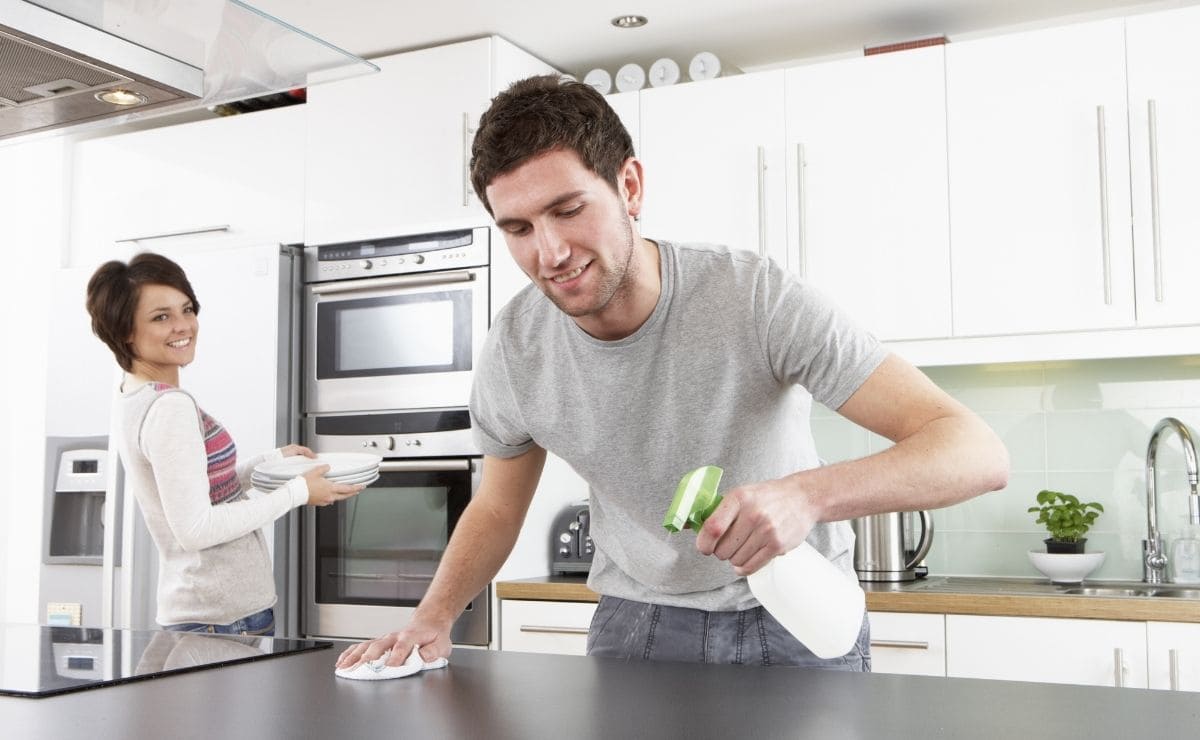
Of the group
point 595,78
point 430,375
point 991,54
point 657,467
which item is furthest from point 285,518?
point 991,54

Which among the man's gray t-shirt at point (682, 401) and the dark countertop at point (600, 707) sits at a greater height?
the man's gray t-shirt at point (682, 401)

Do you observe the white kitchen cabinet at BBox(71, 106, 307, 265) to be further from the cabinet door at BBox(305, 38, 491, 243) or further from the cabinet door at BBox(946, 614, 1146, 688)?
the cabinet door at BBox(946, 614, 1146, 688)

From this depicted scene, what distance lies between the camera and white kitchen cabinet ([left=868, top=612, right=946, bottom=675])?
250cm

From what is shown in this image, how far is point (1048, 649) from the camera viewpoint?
94.3 inches

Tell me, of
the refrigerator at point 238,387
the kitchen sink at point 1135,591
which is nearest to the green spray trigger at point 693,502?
the kitchen sink at point 1135,591

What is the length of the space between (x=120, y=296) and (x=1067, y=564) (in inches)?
87.2

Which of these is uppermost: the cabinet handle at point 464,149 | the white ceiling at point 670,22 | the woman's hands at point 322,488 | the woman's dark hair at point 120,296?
the white ceiling at point 670,22

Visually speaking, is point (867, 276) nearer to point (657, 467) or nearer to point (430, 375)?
point (430, 375)

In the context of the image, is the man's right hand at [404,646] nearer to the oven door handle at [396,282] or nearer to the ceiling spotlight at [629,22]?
the oven door handle at [396,282]

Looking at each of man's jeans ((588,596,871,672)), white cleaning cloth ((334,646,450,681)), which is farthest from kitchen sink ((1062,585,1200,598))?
white cleaning cloth ((334,646,450,681))

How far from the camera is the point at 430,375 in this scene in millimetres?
3072

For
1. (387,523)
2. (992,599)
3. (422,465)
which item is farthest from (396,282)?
(992,599)

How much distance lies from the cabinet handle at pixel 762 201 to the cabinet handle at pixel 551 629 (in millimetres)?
1043

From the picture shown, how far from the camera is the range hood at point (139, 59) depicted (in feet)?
5.08
